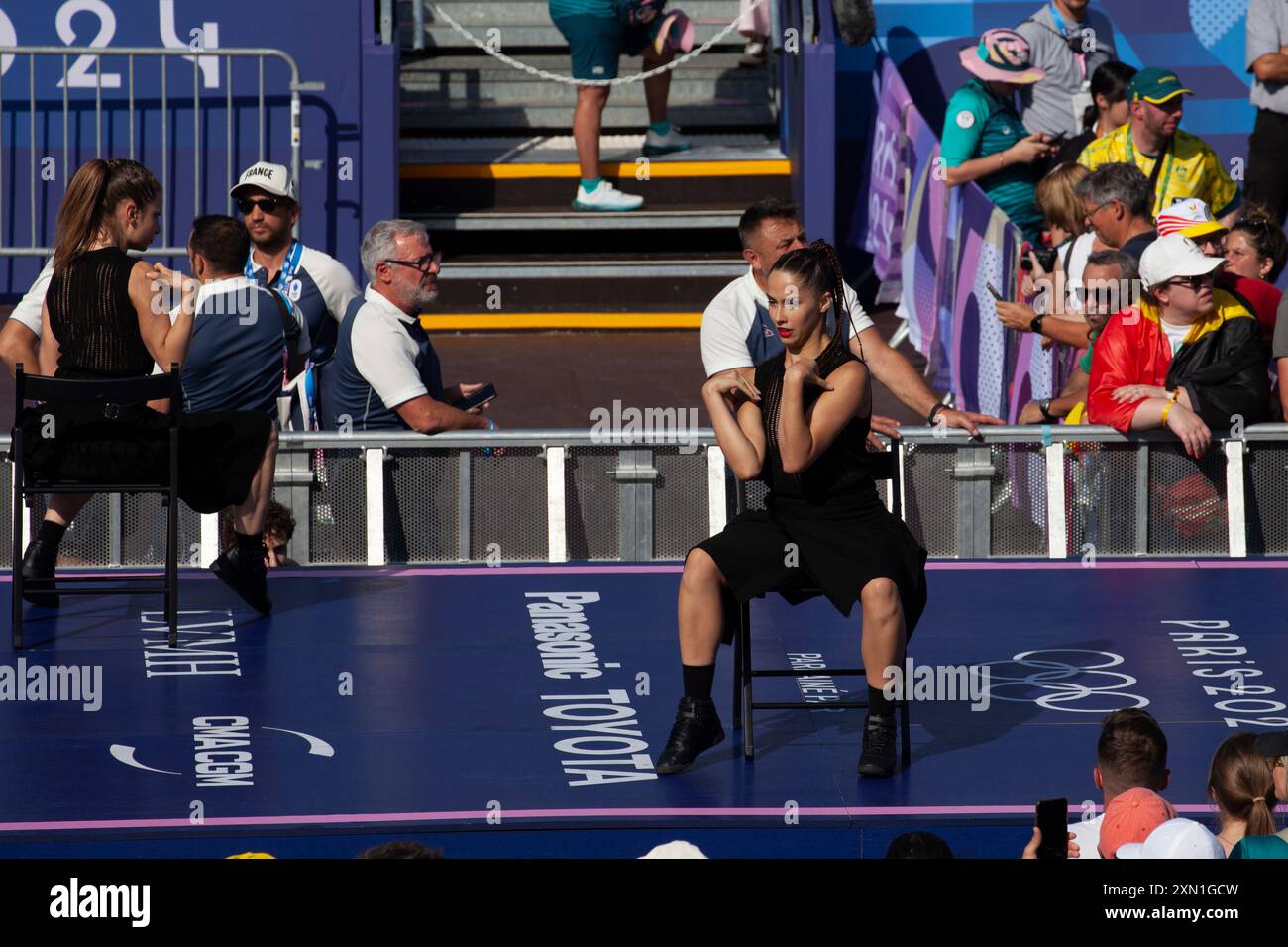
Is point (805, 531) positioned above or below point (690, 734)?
above

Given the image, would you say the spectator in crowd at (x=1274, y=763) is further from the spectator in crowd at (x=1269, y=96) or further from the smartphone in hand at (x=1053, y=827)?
the spectator in crowd at (x=1269, y=96)

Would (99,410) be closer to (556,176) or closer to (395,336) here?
(395,336)

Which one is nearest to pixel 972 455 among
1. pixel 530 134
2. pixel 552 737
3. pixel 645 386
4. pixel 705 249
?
pixel 552 737

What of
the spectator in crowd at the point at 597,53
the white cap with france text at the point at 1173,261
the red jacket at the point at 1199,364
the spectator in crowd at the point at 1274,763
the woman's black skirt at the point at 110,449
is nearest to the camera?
the spectator in crowd at the point at 1274,763

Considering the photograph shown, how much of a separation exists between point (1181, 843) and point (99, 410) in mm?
4527

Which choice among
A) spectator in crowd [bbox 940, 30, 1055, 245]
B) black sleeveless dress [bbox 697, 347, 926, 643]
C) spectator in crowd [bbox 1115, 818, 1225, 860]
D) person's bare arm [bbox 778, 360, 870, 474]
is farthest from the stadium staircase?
spectator in crowd [bbox 1115, 818, 1225, 860]

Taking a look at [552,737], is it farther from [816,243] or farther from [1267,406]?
[1267,406]

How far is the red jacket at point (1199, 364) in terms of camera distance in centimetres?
858

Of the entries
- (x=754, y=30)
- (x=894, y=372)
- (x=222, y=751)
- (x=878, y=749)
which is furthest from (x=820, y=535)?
(x=754, y=30)

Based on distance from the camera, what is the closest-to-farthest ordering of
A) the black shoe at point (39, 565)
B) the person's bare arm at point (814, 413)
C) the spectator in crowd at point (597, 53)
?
the person's bare arm at point (814, 413), the black shoe at point (39, 565), the spectator in crowd at point (597, 53)

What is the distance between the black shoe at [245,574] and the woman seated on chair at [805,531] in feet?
7.31

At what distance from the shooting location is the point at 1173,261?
836 cm

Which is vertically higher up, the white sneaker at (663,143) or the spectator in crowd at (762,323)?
the white sneaker at (663,143)

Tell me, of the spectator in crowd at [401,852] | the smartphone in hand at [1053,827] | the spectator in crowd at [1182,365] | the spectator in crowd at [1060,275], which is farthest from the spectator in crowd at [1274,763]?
the spectator in crowd at [1060,275]
